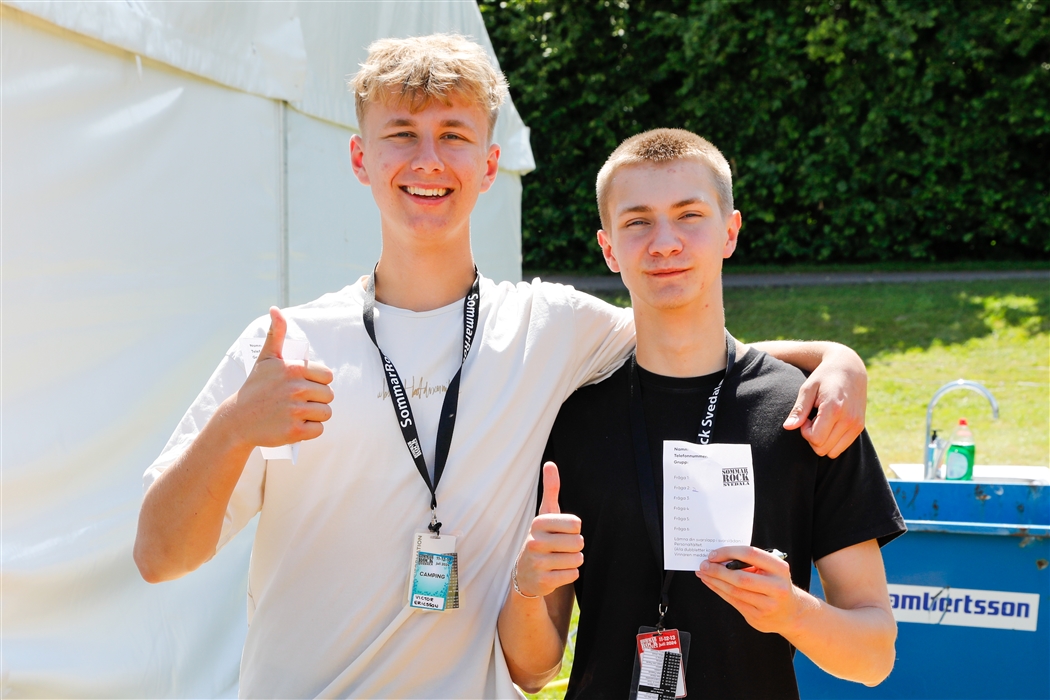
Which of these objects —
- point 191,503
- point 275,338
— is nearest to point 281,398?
point 275,338

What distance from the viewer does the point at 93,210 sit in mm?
3467

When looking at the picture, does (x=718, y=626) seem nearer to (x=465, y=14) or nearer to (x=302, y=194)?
(x=302, y=194)

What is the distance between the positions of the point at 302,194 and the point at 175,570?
9.94ft

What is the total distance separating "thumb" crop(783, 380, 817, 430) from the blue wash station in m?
1.44

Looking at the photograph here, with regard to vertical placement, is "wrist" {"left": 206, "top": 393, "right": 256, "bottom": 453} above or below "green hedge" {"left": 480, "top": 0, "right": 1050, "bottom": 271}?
below

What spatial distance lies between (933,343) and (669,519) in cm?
915

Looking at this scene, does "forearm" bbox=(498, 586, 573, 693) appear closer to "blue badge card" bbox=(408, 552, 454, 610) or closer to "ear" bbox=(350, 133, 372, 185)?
"blue badge card" bbox=(408, 552, 454, 610)

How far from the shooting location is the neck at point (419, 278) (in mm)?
2229

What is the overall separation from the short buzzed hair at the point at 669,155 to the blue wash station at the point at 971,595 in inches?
64.6

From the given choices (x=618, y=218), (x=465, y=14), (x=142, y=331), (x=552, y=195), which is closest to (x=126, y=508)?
(x=142, y=331)

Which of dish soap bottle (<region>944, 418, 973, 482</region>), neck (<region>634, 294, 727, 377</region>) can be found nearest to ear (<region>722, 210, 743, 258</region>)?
neck (<region>634, 294, 727, 377</region>)

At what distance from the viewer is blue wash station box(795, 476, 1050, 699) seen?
3.13m

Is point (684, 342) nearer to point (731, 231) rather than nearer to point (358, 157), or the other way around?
point (731, 231)

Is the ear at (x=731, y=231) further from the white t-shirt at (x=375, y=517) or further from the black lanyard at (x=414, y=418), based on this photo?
the black lanyard at (x=414, y=418)
